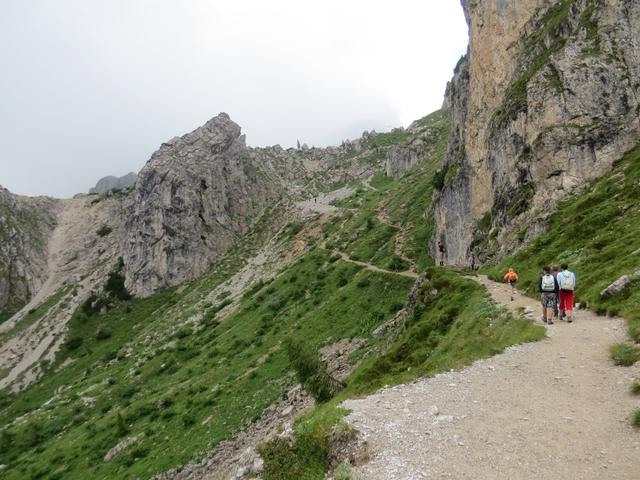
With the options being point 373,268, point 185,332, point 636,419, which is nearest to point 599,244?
point 636,419

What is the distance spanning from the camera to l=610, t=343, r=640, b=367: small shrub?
14.0m

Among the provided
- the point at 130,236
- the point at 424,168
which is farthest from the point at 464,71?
the point at 130,236

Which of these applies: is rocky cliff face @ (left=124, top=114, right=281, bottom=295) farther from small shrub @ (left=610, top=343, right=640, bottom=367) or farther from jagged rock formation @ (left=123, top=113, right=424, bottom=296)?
small shrub @ (left=610, top=343, right=640, bottom=367)

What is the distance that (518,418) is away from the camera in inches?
495

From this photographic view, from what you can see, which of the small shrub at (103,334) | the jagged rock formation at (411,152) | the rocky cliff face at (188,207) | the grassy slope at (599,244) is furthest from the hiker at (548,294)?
the jagged rock formation at (411,152)

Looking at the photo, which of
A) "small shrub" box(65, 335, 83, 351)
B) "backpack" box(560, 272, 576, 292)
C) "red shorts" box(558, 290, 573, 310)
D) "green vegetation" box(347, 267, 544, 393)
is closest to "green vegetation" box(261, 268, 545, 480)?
"green vegetation" box(347, 267, 544, 393)

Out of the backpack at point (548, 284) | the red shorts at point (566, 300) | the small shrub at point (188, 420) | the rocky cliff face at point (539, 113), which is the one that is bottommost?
the small shrub at point (188, 420)

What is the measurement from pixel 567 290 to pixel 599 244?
895 cm

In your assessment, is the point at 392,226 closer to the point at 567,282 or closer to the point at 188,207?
the point at 567,282

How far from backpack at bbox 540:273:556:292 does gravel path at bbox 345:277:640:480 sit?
2.22 m

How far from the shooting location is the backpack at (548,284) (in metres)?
19.8

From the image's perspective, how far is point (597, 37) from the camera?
44.0 meters

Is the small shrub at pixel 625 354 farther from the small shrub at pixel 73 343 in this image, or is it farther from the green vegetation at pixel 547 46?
the small shrub at pixel 73 343

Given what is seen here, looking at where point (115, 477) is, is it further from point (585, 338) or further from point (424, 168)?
point (424, 168)
